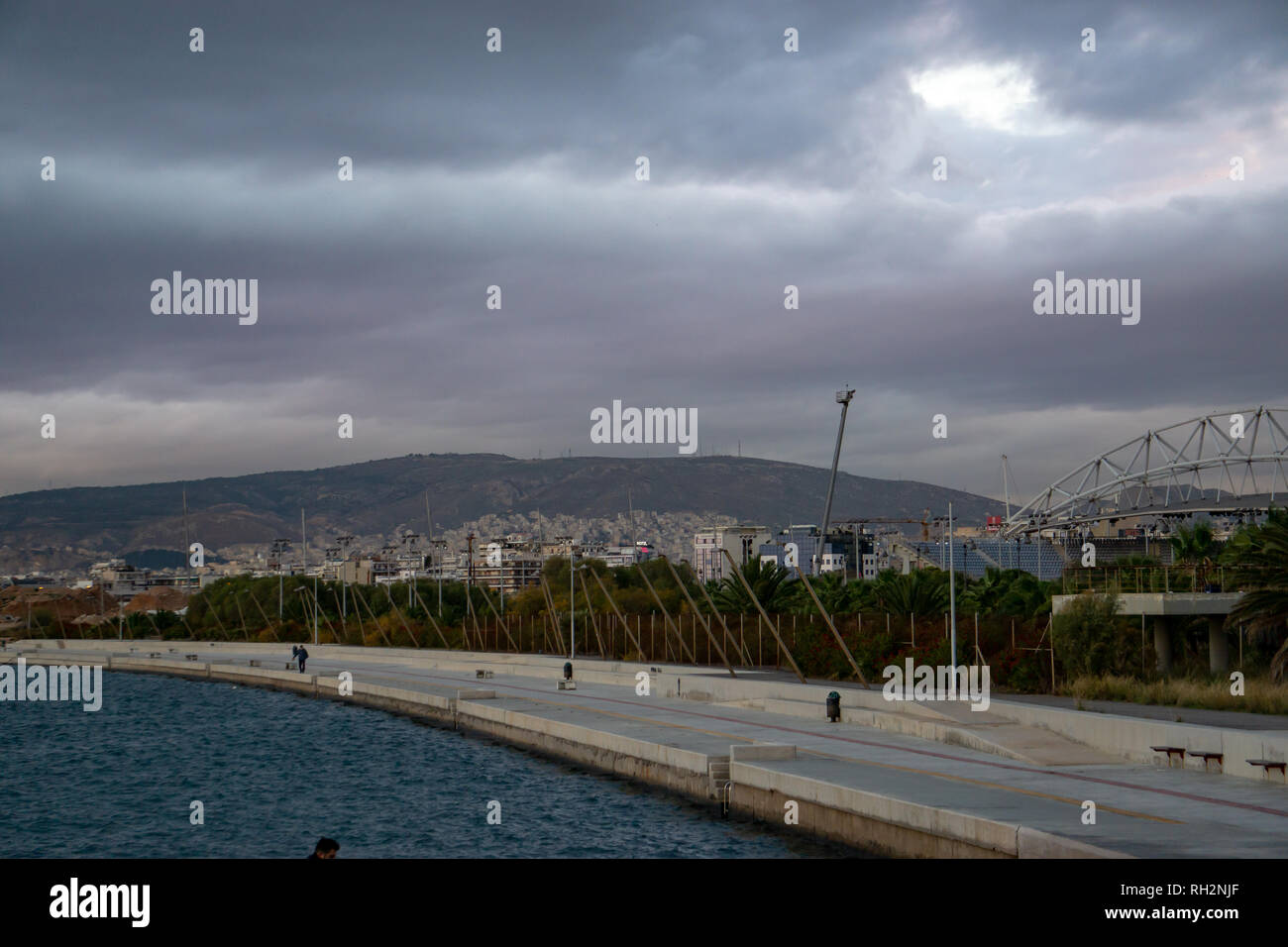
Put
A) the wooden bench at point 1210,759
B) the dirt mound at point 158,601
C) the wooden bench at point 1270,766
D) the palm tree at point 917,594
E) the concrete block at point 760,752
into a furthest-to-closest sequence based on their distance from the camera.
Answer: the dirt mound at point 158,601 → the palm tree at point 917,594 → the concrete block at point 760,752 → the wooden bench at point 1210,759 → the wooden bench at point 1270,766

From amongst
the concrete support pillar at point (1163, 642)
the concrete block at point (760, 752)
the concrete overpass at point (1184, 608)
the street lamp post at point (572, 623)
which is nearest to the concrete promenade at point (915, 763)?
the concrete block at point (760, 752)

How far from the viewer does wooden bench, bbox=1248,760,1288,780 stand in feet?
70.3

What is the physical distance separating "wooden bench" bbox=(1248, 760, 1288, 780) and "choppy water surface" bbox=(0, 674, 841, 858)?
7330mm

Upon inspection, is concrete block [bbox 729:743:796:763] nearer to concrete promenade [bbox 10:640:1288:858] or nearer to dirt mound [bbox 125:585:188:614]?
concrete promenade [bbox 10:640:1288:858]

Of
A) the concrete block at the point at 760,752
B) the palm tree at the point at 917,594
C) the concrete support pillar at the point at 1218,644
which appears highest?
the palm tree at the point at 917,594

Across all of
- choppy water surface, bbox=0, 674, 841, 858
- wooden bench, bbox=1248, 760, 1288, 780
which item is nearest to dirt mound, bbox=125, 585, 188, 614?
choppy water surface, bbox=0, 674, 841, 858

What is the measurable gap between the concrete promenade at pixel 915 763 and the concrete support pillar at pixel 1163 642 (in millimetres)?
9182

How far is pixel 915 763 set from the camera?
26703 mm

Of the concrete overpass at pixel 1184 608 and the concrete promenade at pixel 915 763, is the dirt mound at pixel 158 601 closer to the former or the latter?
the concrete promenade at pixel 915 763

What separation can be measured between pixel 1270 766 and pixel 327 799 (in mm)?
23627

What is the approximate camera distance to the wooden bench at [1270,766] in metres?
21.4

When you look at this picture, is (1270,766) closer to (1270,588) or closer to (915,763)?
(915,763)
